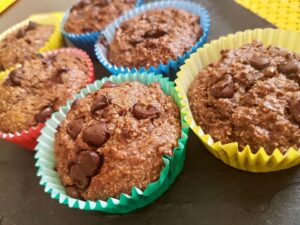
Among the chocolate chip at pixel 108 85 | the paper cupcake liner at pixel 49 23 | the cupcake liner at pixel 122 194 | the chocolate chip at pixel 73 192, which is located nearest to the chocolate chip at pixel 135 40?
the cupcake liner at pixel 122 194

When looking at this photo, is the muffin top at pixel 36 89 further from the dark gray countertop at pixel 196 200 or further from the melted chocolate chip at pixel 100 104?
the melted chocolate chip at pixel 100 104

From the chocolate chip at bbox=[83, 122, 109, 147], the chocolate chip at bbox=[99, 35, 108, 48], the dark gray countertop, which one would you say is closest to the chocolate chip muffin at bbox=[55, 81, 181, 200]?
the chocolate chip at bbox=[83, 122, 109, 147]

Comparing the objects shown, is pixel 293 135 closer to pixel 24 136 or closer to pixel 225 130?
pixel 225 130

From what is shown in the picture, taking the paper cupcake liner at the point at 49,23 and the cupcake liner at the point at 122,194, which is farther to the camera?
the paper cupcake liner at the point at 49,23

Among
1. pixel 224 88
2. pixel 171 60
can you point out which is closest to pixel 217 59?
pixel 171 60

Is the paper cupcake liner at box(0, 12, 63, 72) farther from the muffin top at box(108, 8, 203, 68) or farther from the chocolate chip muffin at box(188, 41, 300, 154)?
the chocolate chip muffin at box(188, 41, 300, 154)

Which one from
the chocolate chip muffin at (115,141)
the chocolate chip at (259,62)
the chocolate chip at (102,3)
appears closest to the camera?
the chocolate chip muffin at (115,141)
